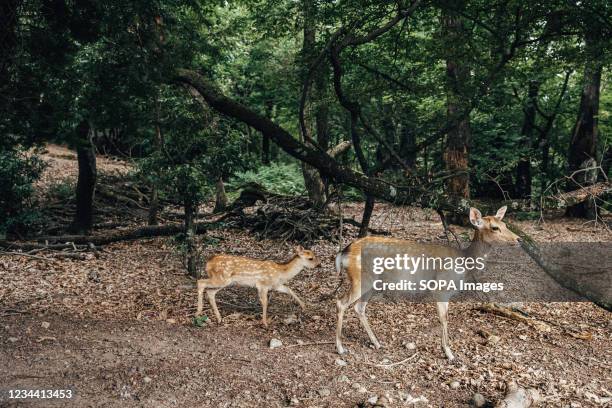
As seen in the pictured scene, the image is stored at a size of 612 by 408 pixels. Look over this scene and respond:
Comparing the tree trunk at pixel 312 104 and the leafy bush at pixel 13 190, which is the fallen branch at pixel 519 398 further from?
the leafy bush at pixel 13 190

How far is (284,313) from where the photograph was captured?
660cm

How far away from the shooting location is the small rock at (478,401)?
14.5 feet

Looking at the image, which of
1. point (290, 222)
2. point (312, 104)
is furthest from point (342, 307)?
point (312, 104)

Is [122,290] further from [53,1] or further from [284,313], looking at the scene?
Result: [53,1]

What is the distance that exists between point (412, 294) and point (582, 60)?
4.52 m

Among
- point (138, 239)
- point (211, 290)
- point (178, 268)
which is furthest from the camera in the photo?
point (138, 239)

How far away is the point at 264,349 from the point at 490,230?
106 inches

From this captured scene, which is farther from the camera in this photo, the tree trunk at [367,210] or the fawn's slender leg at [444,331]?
the tree trunk at [367,210]

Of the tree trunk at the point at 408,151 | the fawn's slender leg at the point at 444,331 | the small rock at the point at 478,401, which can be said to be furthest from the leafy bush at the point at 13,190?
the small rock at the point at 478,401

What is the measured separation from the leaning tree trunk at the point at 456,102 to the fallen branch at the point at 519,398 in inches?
95.7

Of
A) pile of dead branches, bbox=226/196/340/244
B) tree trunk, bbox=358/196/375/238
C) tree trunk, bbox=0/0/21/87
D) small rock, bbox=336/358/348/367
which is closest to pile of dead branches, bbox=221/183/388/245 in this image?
pile of dead branches, bbox=226/196/340/244

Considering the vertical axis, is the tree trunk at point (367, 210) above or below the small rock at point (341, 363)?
above

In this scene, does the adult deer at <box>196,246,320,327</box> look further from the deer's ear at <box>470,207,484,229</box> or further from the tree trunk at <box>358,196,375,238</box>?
the tree trunk at <box>358,196,375,238</box>

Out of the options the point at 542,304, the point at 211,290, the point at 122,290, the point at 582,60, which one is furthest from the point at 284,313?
the point at 582,60
